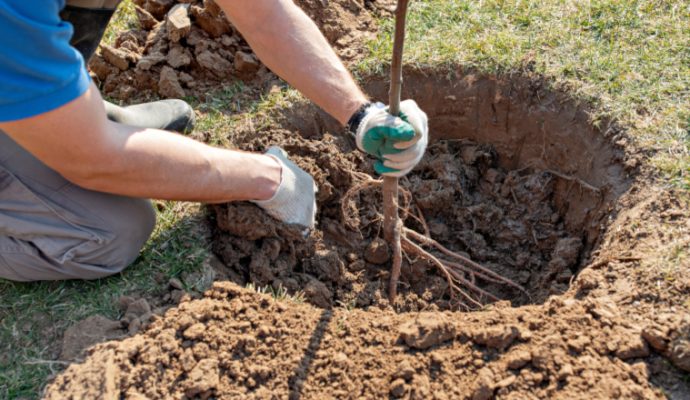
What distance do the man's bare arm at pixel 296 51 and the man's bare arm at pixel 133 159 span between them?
340 millimetres

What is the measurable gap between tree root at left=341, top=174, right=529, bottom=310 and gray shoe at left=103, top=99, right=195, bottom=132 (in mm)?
852

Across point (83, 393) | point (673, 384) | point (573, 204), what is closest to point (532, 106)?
point (573, 204)

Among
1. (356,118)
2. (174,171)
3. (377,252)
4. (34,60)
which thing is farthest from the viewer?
(377,252)

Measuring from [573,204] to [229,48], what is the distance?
185cm

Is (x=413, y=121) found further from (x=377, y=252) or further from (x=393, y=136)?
(x=377, y=252)

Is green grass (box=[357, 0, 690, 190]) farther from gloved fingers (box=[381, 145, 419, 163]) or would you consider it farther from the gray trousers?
the gray trousers

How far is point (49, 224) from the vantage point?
238 cm

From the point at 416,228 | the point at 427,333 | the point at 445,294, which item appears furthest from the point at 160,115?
the point at 427,333

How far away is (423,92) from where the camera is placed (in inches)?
128

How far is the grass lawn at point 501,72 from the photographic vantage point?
2.33m

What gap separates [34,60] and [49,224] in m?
0.73

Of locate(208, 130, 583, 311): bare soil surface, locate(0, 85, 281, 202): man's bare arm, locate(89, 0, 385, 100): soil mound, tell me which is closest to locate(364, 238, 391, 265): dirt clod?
locate(208, 130, 583, 311): bare soil surface

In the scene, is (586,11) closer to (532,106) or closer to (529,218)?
(532,106)

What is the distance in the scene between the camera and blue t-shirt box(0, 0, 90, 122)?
1.82 m
